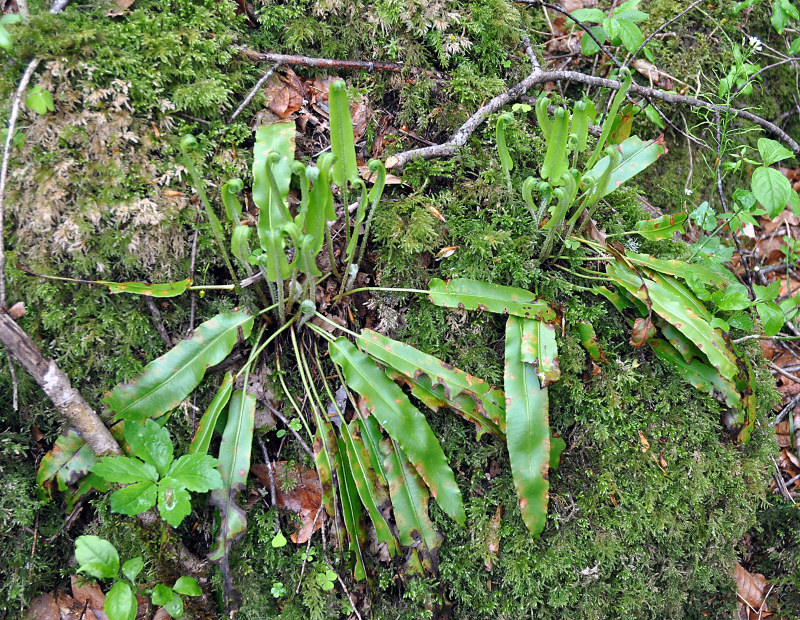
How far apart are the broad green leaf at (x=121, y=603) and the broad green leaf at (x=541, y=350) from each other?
60.9 inches

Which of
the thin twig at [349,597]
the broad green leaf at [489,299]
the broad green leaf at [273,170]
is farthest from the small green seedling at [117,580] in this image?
the broad green leaf at [489,299]

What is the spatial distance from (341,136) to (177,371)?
105 centimetres

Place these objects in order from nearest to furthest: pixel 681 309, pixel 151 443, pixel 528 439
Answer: pixel 151 443
pixel 528 439
pixel 681 309

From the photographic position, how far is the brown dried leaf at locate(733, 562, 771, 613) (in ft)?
7.46

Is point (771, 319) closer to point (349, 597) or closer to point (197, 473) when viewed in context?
point (349, 597)

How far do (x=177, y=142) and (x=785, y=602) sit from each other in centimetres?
331

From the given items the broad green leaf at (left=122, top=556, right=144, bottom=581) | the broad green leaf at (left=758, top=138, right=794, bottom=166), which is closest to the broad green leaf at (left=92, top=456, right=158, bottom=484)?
the broad green leaf at (left=122, top=556, right=144, bottom=581)

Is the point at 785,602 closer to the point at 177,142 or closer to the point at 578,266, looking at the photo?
the point at 578,266

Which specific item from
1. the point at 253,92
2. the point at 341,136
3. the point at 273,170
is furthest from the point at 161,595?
the point at 253,92

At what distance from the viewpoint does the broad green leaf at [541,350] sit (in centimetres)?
186

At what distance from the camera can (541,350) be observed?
1.90 meters

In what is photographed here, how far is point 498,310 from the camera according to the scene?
1.98 m

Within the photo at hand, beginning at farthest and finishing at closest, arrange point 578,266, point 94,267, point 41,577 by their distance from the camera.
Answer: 1. point 578,266
2. point 94,267
3. point 41,577

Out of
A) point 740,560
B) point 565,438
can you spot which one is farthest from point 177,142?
point 740,560
